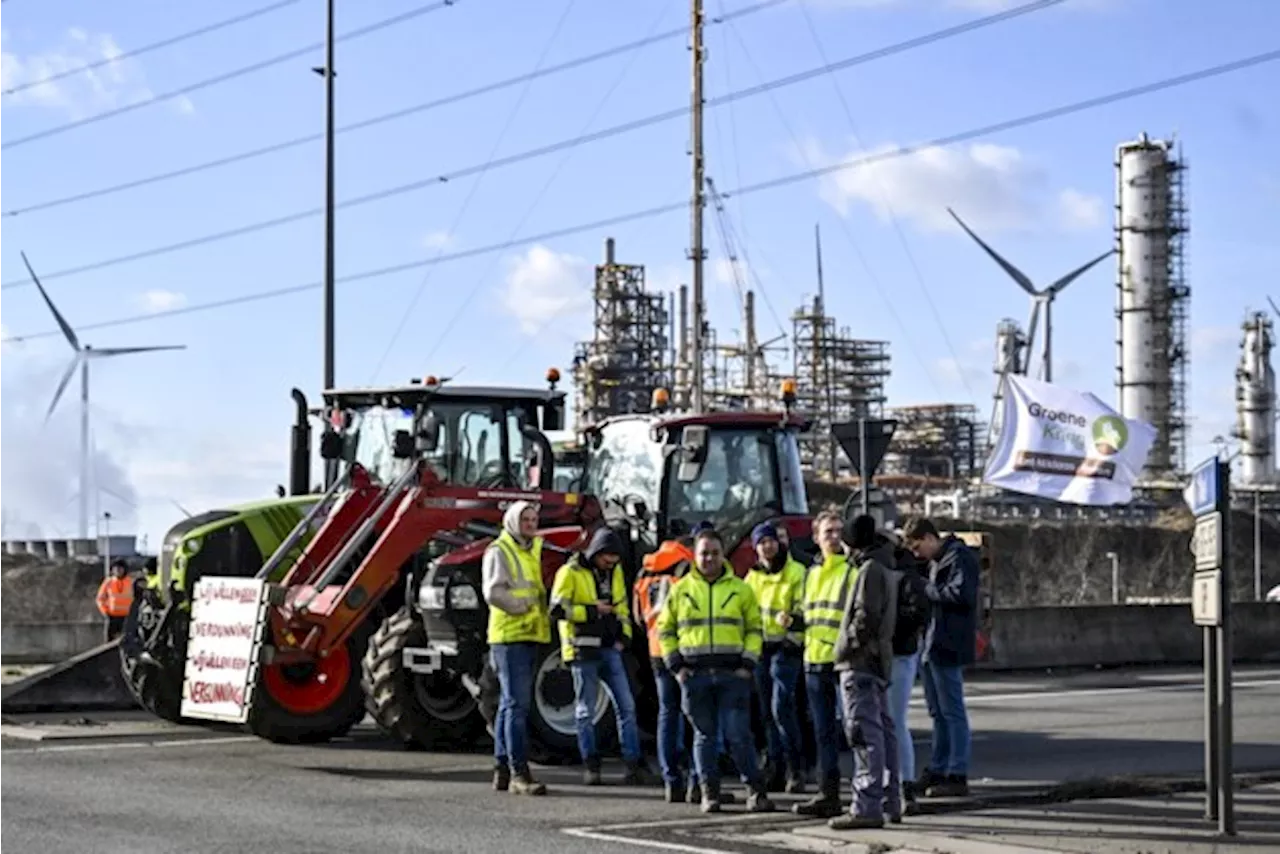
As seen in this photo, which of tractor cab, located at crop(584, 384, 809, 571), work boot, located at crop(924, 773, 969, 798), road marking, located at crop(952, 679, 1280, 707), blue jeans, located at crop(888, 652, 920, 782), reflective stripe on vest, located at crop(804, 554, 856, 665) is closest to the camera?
reflective stripe on vest, located at crop(804, 554, 856, 665)

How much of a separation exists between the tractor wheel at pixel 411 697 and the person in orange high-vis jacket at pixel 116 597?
10691 mm

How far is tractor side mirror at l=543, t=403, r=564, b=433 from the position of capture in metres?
21.5

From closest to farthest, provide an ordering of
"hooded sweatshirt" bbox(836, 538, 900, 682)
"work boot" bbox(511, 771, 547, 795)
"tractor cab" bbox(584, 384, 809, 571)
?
"hooded sweatshirt" bbox(836, 538, 900, 682) < "work boot" bbox(511, 771, 547, 795) < "tractor cab" bbox(584, 384, 809, 571)

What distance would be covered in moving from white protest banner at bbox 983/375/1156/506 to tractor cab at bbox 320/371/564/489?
34.5 m

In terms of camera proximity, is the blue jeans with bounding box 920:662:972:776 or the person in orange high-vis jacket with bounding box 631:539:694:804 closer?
the blue jeans with bounding box 920:662:972:776

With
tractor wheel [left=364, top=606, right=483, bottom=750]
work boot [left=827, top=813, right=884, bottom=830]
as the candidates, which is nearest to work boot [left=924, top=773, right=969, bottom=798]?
work boot [left=827, top=813, right=884, bottom=830]

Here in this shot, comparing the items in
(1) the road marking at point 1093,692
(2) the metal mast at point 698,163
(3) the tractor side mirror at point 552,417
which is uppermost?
(2) the metal mast at point 698,163

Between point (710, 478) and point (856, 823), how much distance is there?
254 inches

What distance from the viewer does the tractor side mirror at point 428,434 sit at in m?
19.2

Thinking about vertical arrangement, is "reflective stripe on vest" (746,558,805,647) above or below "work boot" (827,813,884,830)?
above

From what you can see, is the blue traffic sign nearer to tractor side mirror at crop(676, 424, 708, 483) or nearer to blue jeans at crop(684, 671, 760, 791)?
blue jeans at crop(684, 671, 760, 791)

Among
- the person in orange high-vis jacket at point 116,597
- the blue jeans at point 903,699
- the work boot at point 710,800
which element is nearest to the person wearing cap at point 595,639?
the work boot at point 710,800

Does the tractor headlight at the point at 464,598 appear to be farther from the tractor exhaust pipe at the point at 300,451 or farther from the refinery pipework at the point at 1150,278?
the refinery pipework at the point at 1150,278

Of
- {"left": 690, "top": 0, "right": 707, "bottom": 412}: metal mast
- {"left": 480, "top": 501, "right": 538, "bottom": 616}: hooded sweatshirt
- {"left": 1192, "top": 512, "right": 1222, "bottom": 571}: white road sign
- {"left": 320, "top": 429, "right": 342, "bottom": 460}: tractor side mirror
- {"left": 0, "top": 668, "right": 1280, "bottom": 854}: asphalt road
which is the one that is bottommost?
{"left": 0, "top": 668, "right": 1280, "bottom": 854}: asphalt road
